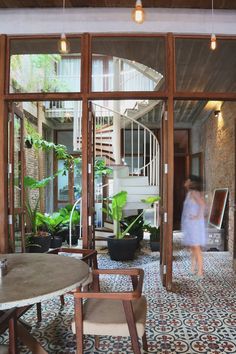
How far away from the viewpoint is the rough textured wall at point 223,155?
6312 millimetres

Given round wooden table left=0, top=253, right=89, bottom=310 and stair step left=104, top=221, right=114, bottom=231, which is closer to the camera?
round wooden table left=0, top=253, right=89, bottom=310

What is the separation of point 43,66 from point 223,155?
4058 millimetres

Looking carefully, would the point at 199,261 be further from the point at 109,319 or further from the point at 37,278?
the point at 37,278

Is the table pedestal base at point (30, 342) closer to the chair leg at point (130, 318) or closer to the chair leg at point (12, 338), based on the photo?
the chair leg at point (12, 338)

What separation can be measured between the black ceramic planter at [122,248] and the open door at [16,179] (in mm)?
1720

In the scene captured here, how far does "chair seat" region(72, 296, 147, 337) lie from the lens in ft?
7.04

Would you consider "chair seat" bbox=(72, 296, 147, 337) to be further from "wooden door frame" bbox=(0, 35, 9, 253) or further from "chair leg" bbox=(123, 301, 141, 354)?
"wooden door frame" bbox=(0, 35, 9, 253)

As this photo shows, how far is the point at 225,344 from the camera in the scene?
2.79m

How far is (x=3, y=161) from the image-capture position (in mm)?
4273

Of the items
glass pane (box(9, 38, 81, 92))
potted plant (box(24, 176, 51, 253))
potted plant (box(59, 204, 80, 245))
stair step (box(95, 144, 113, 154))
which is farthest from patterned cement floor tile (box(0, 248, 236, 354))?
stair step (box(95, 144, 113, 154))

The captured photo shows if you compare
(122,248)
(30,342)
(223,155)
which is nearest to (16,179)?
(122,248)

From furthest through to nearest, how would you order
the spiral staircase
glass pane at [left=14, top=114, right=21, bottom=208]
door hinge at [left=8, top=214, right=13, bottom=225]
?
1. the spiral staircase
2. glass pane at [left=14, top=114, right=21, bottom=208]
3. door hinge at [left=8, top=214, right=13, bottom=225]

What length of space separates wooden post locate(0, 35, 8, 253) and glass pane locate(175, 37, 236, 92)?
2240 millimetres

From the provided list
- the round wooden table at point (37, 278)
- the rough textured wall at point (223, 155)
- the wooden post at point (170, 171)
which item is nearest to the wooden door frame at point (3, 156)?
the round wooden table at point (37, 278)
